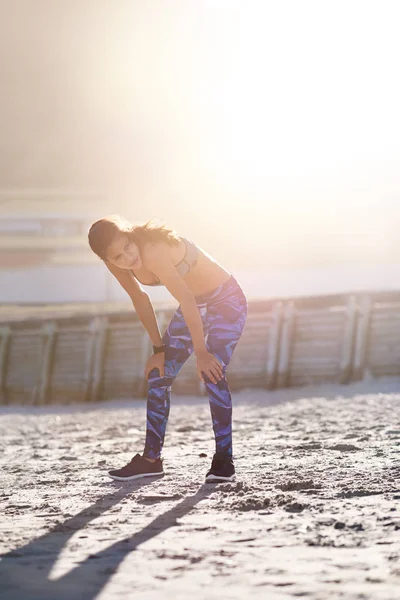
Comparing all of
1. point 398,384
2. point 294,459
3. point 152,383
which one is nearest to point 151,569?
point 152,383

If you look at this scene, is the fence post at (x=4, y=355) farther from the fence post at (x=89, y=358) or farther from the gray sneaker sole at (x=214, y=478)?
the gray sneaker sole at (x=214, y=478)

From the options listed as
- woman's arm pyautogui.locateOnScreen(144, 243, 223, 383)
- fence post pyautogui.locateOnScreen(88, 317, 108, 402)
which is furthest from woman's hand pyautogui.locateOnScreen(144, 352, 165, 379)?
fence post pyautogui.locateOnScreen(88, 317, 108, 402)

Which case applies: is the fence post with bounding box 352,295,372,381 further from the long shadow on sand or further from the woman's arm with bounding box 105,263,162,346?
the long shadow on sand

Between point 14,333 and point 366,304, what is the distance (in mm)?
6302

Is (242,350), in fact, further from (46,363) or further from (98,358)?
(46,363)

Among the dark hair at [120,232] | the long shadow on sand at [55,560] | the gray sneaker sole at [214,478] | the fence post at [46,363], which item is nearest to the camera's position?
the long shadow on sand at [55,560]

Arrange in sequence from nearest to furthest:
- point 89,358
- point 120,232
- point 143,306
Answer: point 120,232 → point 143,306 → point 89,358

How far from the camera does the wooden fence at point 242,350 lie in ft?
38.1

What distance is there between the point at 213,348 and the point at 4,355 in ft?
35.8

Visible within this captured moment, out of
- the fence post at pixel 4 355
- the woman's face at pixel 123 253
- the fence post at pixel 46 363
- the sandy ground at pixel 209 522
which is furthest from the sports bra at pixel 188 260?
the fence post at pixel 4 355

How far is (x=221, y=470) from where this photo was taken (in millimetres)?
3902

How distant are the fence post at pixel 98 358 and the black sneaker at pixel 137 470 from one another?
9237 millimetres

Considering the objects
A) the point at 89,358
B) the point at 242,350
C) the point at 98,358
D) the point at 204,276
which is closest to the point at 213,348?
the point at 204,276

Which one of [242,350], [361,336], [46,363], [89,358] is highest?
[361,336]
